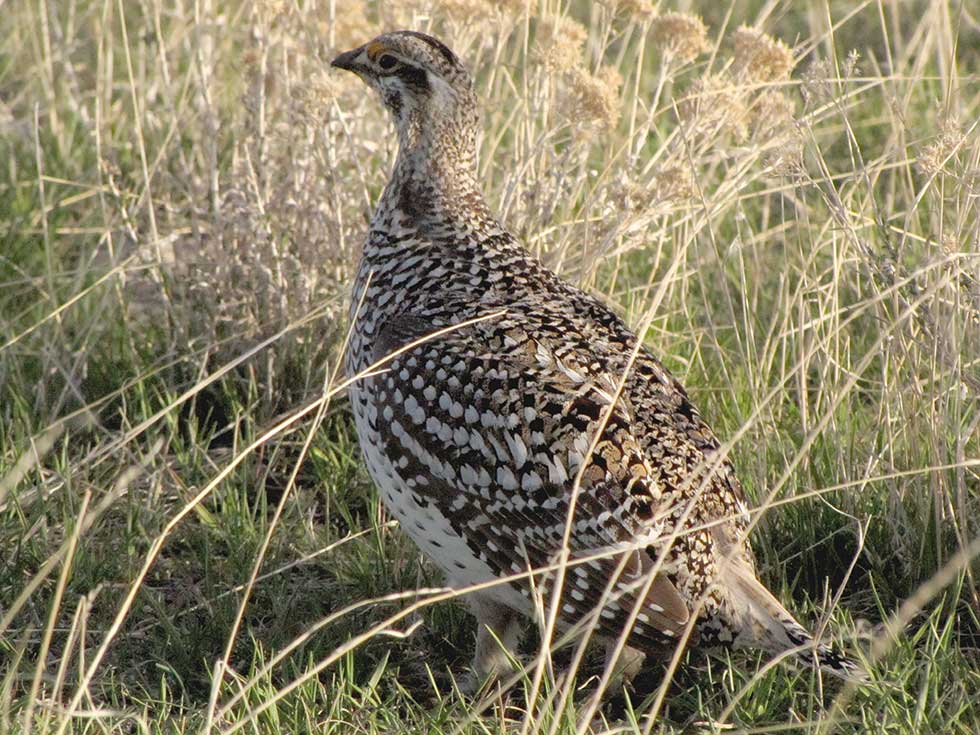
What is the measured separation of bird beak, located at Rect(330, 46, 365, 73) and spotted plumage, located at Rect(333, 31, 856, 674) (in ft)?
2.17

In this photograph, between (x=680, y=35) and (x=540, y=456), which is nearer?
(x=540, y=456)

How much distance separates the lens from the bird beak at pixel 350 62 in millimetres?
4133

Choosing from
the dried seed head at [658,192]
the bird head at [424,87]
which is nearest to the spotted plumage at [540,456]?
the bird head at [424,87]

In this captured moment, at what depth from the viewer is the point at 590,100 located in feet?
13.3

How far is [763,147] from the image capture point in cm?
412

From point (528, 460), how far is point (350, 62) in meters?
1.48

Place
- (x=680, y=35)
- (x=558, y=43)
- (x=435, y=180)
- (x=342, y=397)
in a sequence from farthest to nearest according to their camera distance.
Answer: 1. (x=342, y=397)
2. (x=558, y=43)
3. (x=680, y=35)
4. (x=435, y=180)

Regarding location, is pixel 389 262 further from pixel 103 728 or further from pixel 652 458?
pixel 103 728

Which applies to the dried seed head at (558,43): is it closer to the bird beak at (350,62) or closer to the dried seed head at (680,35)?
the dried seed head at (680,35)

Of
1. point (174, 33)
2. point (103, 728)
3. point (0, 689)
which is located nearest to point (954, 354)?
point (103, 728)

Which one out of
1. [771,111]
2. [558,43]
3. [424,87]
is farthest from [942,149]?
[424,87]

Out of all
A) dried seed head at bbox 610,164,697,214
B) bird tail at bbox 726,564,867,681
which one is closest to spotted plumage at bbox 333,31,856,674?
bird tail at bbox 726,564,867,681

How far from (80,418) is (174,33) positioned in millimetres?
2109

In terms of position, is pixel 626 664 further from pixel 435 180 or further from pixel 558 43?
pixel 558 43
